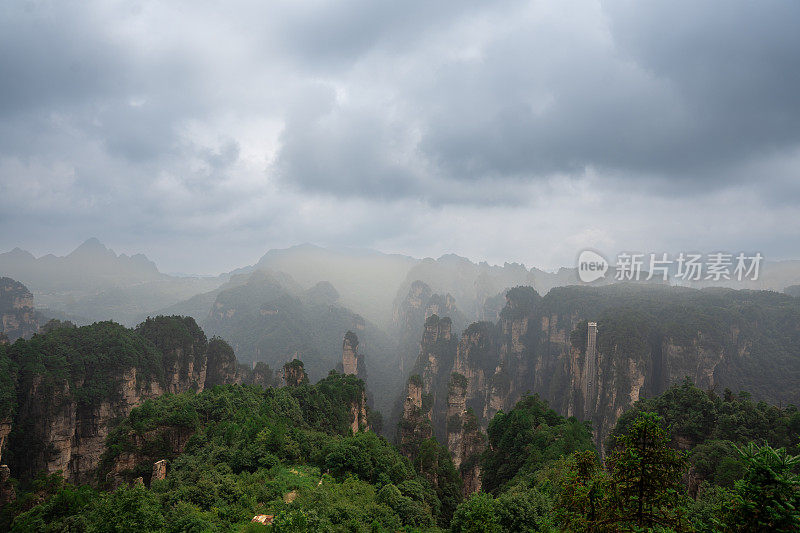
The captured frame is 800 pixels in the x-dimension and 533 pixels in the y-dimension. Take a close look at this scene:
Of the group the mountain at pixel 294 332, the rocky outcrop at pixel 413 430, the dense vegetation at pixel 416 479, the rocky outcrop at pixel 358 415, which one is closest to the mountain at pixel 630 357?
the rocky outcrop at pixel 413 430

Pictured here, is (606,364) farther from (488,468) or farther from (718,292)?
(718,292)

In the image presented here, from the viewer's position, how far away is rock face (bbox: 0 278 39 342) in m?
99.4

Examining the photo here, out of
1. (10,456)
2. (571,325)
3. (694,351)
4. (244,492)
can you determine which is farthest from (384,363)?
(244,492)

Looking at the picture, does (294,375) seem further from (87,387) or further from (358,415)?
(87,387)

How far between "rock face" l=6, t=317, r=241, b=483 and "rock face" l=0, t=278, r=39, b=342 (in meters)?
70.4

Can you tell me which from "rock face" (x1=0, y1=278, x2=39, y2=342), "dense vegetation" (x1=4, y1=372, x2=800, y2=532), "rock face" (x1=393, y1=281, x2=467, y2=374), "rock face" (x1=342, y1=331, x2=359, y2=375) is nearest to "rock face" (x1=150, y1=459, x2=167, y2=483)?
"dense vegetation" (x1=4, y1=372, x2=800, y2=532)

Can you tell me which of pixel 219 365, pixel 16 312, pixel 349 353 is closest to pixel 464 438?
pixel 219 365

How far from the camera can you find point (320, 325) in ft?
509

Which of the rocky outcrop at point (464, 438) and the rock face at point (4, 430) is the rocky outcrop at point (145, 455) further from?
the rocky outcrop at point (464, 438)

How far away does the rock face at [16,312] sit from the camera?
99375mm

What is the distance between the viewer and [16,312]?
10150 centimetres

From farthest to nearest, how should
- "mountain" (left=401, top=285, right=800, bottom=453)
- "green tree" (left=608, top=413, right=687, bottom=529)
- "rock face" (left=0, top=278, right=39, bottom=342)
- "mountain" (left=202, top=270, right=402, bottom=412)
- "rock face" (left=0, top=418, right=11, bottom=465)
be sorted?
"mountain" (left=202, top=270, right=402, bottom=412) → "rock face" (left=0, top=278, right=39, bottom=342) → "mountain" (left=401, top=285, right=800, bottom=453) → "rock face" (left=0, top=418, right=11, bottom=465) → "green tree" (left=608, top=413, right=687, bottom=529)

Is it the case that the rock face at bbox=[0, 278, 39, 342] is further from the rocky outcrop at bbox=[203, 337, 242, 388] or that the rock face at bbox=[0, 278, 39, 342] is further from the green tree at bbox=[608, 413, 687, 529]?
the green tree at bbox=[608, 413, 687, 529]

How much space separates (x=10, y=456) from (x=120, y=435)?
75.3 feet
